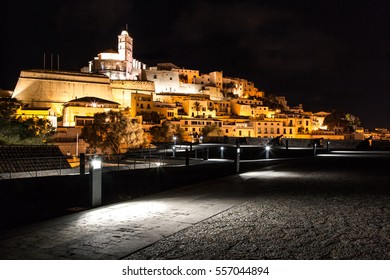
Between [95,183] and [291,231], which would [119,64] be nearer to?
[95,183]

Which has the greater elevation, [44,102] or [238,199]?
[44,102]

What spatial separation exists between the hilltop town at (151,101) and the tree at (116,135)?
6126 millimetres

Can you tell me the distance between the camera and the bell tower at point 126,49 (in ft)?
318

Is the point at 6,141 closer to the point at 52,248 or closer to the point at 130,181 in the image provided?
the point at 130,181

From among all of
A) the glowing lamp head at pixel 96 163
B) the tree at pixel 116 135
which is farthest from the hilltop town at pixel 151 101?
the glowing lamp head at pixel 96 163

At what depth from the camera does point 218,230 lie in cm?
505

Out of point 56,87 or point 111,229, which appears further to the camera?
point 56,87

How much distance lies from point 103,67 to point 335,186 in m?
90.0

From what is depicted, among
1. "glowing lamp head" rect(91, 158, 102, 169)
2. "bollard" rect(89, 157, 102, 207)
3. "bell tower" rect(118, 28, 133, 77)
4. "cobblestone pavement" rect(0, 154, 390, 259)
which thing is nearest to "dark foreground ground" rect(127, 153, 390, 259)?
"cobblestone pavement" rect(0, 154, 390, 259)

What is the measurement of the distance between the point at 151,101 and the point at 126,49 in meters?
32.4

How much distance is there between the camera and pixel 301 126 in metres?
90.8

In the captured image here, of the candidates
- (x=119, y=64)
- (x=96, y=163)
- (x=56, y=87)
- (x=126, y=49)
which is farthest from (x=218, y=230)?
(x=126, y=49)

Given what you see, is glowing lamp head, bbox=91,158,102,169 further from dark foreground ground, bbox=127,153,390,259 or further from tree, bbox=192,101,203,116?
tree, bbox=192,101,203,116

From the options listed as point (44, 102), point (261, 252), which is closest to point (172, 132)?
point (44, 102)
